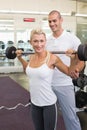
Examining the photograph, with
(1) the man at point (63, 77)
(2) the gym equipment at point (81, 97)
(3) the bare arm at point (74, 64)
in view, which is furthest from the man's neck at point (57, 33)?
(2) the gym equipment at point (81, 97)

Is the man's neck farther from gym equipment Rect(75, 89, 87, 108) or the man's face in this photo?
gym equipment Rect(75, 89, 87, 108)

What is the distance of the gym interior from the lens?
9219mm

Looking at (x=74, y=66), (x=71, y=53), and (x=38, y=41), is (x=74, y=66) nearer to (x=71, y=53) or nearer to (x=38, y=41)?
(x=71, y=53)

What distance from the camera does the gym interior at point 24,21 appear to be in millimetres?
9219

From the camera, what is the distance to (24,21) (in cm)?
942

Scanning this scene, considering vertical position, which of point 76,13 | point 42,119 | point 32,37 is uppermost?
point 76,13

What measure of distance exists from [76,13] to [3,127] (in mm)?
7447

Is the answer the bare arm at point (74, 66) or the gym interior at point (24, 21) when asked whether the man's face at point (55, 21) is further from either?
the gym interior at point (24, 21)

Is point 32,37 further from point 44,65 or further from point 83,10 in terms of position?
point 83,10

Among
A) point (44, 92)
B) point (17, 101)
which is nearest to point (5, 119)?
point (17, 101)

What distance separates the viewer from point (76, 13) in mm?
9992

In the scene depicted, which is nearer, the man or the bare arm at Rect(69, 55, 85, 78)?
the bare arm at Rect(69, 55, 85, 78)

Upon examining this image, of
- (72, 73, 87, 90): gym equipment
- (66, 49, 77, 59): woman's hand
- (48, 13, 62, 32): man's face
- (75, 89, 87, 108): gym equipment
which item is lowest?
(75, 89, 87, 108): gym equipment

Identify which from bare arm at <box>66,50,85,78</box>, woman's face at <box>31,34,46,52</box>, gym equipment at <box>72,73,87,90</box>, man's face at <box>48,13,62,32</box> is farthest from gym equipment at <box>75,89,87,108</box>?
Answer: woman's face at <box>31,34,46,52</box>
